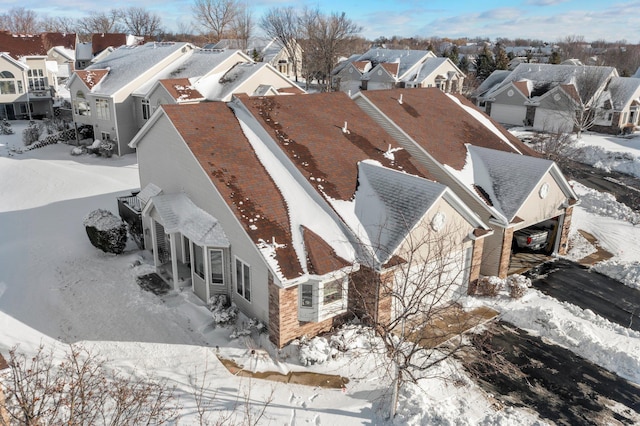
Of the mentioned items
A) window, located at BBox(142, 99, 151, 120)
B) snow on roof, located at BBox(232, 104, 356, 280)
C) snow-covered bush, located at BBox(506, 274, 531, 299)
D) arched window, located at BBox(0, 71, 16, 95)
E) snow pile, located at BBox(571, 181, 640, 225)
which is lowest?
snow-covered bush, located at BBox(506, 274, 531, 299)

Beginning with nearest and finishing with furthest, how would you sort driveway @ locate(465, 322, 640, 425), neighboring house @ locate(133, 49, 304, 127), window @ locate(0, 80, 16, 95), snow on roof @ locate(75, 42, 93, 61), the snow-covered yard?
1. the snow-covered yard
2. driveway @ locate(465, 322, 640, 425)
3. neighboring house @ locate(133, 49, 304, 127)
4. window @ locate(0, 80, 16, 95)
5. snow on roof @ locate(75, 42, 93, 61)

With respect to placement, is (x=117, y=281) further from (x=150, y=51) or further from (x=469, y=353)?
(x=150, y=51)

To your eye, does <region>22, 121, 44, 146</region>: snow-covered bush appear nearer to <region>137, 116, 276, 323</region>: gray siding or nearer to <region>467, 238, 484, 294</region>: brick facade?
<region>137, 116, 276, 323</region>: gray siding

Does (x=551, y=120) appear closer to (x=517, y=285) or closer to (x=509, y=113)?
(x=509, y=113)

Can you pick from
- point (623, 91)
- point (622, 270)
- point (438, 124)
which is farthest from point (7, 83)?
point (623, 91)

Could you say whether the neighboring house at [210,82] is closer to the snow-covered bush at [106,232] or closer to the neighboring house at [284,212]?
the snow-covered bush at [106,232]

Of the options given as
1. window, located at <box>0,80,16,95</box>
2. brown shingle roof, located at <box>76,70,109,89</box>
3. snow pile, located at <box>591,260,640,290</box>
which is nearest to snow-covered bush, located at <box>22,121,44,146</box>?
brown shingle roof, located at <box>76,70,109,89</box>
